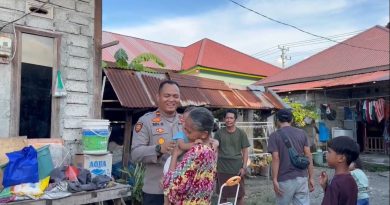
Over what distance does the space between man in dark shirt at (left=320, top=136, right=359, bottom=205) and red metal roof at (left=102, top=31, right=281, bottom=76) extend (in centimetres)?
1664

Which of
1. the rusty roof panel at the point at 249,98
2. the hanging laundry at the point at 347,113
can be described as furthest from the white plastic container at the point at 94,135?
the hanging laundry at the point at 347,113

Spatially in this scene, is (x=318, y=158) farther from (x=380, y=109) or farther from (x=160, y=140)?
(x=160, y=140)

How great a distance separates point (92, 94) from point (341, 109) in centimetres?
1234

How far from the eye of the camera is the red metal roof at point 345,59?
50.5 ft

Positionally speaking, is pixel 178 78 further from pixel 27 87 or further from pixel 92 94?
pixel 27 87

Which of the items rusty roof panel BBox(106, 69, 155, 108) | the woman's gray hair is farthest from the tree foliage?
the woman's gray hair

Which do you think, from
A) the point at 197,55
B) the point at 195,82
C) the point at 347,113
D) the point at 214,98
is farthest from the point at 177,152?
the point at 197,55

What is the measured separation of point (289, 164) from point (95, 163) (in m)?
2.66

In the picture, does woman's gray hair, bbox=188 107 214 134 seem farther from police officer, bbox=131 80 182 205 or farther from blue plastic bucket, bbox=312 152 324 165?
blue plastic bucket, bbox=312 152 324 165

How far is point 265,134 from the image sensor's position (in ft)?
32.9

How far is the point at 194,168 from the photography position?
2133 mm

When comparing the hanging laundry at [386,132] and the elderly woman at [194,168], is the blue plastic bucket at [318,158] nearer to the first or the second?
the hanging laundry at [386,132]

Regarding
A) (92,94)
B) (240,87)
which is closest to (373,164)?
(240,87)

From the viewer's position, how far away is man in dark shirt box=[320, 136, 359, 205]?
8.43 feet
